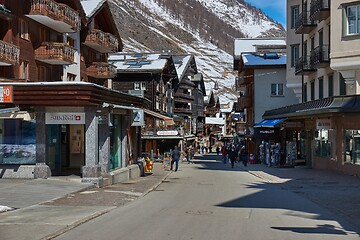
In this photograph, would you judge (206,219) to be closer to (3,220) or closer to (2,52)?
(3,220)

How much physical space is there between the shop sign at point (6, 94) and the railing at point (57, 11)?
1145 cm

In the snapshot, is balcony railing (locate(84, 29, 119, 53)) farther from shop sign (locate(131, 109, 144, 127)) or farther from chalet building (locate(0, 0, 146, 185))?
shop sign (locate(131, 109, 144, 127))

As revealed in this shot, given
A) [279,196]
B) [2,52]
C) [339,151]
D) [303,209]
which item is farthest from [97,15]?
[303,209]

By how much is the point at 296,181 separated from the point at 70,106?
1229 centimetres

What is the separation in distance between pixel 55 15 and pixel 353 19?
17195 mm

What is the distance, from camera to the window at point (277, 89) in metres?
57.3

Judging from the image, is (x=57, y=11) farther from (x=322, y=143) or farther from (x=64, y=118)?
(x=322, y=143)

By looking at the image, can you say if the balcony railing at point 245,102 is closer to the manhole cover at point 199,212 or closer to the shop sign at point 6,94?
the shop sign at point 6,94

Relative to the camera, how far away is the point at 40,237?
10.5 meters

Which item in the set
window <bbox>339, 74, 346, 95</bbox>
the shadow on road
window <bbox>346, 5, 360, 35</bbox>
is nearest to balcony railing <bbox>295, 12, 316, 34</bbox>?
window <bbox>339, 74, 346, 95</bbox>

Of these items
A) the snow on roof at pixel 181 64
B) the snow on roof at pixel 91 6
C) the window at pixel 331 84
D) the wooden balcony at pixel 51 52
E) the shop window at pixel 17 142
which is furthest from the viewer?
the snow on roof at pixel 181 64

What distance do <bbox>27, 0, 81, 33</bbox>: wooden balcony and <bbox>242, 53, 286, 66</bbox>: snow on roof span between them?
2549 centimetres

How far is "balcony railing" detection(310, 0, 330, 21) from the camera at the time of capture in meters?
33.5

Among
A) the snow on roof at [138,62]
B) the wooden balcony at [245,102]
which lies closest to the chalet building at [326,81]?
the wooden balcony at [245,102]
